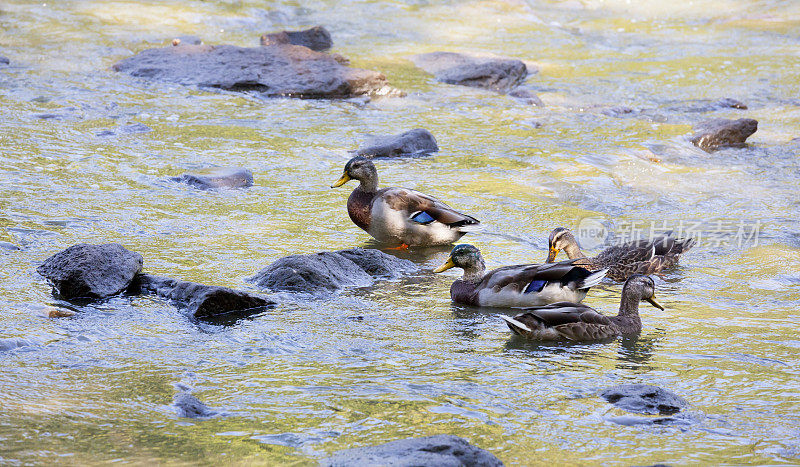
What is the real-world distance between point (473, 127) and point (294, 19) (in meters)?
7.54

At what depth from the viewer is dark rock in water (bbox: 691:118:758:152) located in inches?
433

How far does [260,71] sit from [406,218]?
589 centimetres

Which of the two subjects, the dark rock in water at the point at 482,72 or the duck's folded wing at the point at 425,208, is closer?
the duck's folded wing at the point at 425,208

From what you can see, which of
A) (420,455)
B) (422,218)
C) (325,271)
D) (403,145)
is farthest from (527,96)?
(420,455)

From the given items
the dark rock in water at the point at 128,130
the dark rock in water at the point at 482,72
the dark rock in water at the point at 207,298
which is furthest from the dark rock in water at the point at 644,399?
the dark rock in water at the point at 482,72

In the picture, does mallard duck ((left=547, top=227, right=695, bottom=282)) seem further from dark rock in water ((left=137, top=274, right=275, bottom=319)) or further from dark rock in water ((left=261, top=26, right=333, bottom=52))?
dark rock in water ((left=261, top=26, right=333, bottom=52))

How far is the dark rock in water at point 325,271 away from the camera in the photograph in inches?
261

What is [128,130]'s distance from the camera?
10742 millimetres

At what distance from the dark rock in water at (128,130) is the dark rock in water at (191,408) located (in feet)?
21.1

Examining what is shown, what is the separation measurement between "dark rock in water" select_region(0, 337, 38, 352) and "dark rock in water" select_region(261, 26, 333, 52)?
10.5 metres

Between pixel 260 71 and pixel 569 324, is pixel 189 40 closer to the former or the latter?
pixel 260 71

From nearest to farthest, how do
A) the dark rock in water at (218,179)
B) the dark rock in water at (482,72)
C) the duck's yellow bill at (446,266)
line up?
the duck's yellow bill at (446,266) → the dark rock in water at (218,179) → the dark rock in water at (482,72)

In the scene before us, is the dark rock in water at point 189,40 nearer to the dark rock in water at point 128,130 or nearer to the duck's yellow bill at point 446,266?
the dark rock in water at point 128,130

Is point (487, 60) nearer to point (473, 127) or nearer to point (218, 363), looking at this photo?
point (473, 127)
